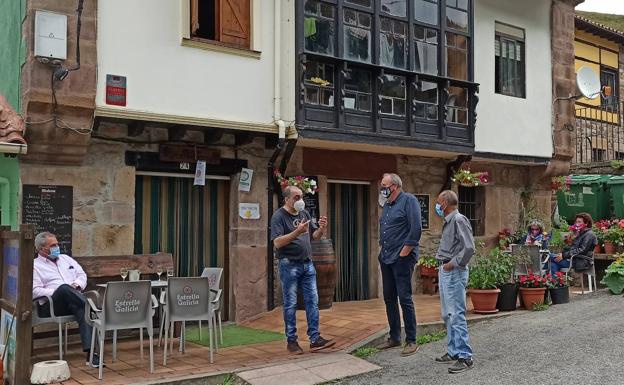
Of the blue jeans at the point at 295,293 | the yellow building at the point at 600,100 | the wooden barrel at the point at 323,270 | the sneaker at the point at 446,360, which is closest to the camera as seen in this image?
the sneaker at the point at 446,360

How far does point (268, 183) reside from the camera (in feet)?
31.5

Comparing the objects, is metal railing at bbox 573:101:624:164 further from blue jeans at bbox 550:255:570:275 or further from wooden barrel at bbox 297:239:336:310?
wooden barrel at bbox 297:239:336:310

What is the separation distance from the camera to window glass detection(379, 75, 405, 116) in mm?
9992

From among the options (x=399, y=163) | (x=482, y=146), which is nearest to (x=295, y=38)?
(x=399, y=163)

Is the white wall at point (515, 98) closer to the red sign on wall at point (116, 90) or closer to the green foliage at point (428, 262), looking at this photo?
the green foliage at point (428, 262)

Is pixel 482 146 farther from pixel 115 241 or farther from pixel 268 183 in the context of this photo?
pixel 115 241

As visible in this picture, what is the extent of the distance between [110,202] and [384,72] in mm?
4540

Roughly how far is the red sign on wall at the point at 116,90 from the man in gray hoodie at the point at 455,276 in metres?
4.04

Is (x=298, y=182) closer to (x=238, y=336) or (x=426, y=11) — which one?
(x=238, y=336)

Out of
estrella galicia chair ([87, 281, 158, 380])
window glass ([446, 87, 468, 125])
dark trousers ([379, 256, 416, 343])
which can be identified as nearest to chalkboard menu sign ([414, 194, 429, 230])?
window glass ([446, 87, 468, 125])

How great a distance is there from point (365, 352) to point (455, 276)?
1.45m

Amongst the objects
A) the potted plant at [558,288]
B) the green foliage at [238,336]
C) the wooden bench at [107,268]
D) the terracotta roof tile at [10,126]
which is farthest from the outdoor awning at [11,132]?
the potted plant at [558,288]

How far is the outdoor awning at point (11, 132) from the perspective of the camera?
7.05 metres

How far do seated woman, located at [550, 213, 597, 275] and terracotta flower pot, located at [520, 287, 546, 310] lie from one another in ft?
5.16
